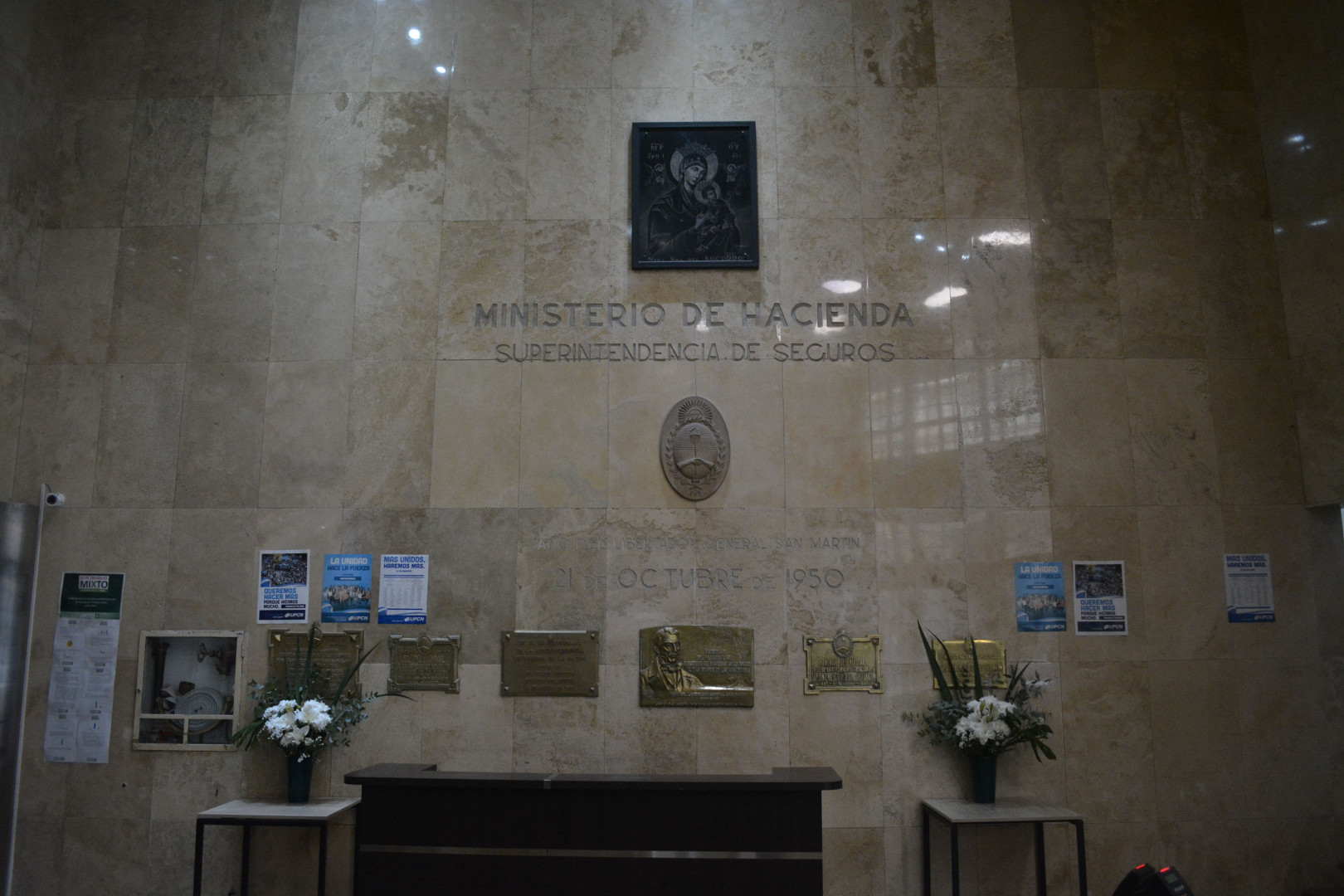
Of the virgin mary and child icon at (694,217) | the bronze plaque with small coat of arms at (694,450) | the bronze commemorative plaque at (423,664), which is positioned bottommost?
the bronze commemorative plaque at (423,664)

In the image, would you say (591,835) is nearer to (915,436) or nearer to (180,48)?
(915,436)

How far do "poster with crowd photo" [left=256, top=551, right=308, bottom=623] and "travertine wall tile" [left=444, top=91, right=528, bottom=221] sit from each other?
248 cm

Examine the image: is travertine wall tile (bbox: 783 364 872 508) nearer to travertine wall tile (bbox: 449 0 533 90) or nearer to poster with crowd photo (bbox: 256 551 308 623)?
travertine wall tile (bbox: 449 0 533 90)

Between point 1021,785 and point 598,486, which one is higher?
point 598,486

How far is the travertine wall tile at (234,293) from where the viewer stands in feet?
19.5

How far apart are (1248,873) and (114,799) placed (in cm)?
691

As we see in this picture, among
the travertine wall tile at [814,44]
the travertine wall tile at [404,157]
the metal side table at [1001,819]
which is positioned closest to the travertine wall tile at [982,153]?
the travertine wall tile at [814,44]

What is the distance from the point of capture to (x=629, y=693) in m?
5.51

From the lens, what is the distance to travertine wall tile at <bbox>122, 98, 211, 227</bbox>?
20.0 feet

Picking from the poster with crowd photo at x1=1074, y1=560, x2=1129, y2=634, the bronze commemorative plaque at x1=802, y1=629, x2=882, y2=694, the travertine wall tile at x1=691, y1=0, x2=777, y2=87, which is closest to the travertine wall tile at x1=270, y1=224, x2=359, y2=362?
the travertine wall tile at x1=691, y1=0, x2=777, y2=87

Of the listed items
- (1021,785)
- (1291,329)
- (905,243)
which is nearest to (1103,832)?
(1021,785)

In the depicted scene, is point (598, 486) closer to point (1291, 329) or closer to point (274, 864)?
point (274, 864)

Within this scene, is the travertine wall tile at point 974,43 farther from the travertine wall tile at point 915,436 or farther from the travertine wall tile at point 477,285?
the travertine wall tile at point 477,285

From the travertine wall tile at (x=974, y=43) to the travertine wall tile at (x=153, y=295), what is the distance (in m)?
5.29
